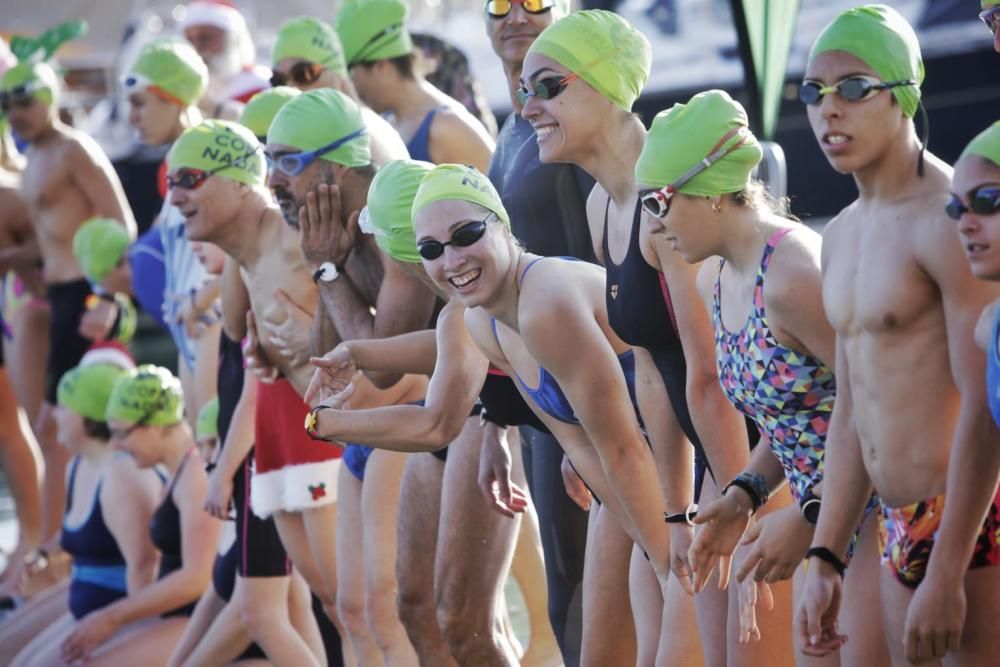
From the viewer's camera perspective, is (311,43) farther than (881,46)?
Yes

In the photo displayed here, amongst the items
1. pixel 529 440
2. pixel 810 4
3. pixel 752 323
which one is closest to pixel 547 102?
pixel 752 323

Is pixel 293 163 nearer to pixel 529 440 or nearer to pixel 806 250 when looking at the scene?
pixel 529 440

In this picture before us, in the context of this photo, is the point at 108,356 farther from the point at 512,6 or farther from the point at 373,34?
the point at 512,6

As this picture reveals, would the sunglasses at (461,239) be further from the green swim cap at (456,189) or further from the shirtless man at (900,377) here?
the shirtless man at (900,377)

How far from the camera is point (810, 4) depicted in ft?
46.7

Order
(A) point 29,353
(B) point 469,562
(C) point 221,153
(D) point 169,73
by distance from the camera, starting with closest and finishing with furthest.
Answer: (B) point 469,562, (C) point 221,153, (D) point 169,73, (A) point 29,353

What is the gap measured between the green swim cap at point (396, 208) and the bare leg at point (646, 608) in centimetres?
111

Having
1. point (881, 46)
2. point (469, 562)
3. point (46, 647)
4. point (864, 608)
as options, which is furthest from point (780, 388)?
point (46, 647)

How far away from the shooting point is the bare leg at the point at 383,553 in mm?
5293

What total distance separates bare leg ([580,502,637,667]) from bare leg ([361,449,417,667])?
3.01 ft

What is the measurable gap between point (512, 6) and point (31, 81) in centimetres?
475

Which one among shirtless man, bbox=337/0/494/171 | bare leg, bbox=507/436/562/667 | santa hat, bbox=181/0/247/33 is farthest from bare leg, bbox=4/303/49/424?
bare leg, bbox=507/436/562/667

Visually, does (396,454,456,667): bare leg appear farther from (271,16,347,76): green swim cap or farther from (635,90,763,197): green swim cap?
(271,16,347,76): green swim cap

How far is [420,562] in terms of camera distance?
519 centimetres
